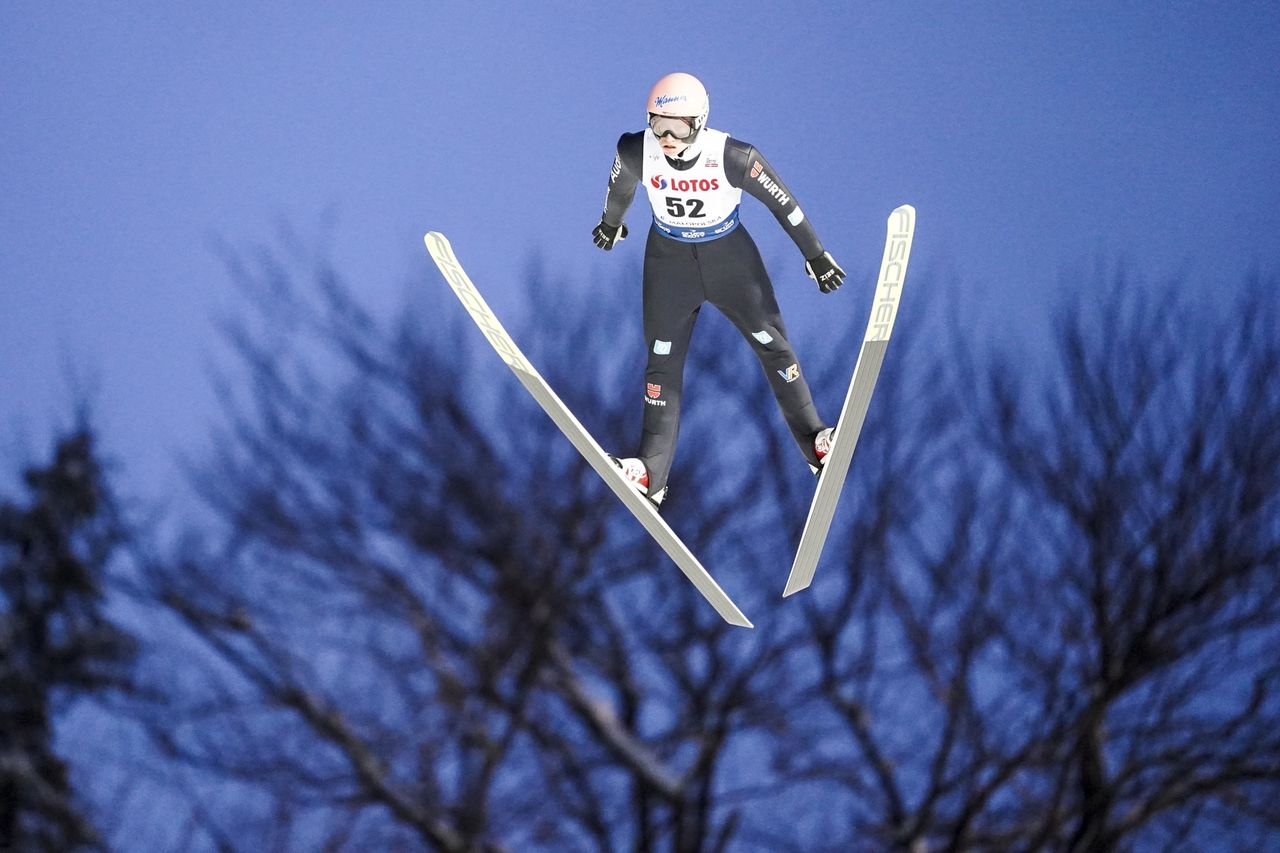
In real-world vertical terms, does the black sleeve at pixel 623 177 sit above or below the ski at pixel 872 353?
above

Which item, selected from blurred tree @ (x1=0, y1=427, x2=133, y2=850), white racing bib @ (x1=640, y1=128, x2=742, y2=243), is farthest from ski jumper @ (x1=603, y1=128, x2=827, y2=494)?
blurred tree @ (x1=0, y1=427, x2=133, y2=850)

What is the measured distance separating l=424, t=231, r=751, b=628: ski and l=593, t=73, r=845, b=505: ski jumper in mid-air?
4.2 inches

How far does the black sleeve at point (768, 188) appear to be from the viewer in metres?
5.57

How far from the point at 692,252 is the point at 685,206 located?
0.66ft

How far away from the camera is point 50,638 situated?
556 inches

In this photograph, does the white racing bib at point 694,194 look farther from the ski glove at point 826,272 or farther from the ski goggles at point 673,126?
the ski glove at point 826,272

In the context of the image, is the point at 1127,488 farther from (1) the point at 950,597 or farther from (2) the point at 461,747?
(2) the point at 461,747

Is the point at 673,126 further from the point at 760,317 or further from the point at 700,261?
the point at 760,317

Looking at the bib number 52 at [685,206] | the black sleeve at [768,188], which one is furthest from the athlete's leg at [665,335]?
the black sleeve at [768,188]

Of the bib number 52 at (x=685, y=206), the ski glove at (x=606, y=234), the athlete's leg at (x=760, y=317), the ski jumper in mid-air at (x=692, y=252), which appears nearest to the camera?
the ski jumper in mid-air at (x=692, y=252)

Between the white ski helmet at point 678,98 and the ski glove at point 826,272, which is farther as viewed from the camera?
the ski glove at point 826,272

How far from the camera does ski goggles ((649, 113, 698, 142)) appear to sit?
17.7ft

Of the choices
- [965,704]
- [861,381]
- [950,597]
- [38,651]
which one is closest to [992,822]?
[965,704]

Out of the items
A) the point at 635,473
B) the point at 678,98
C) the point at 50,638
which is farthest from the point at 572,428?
the point at 50,638
